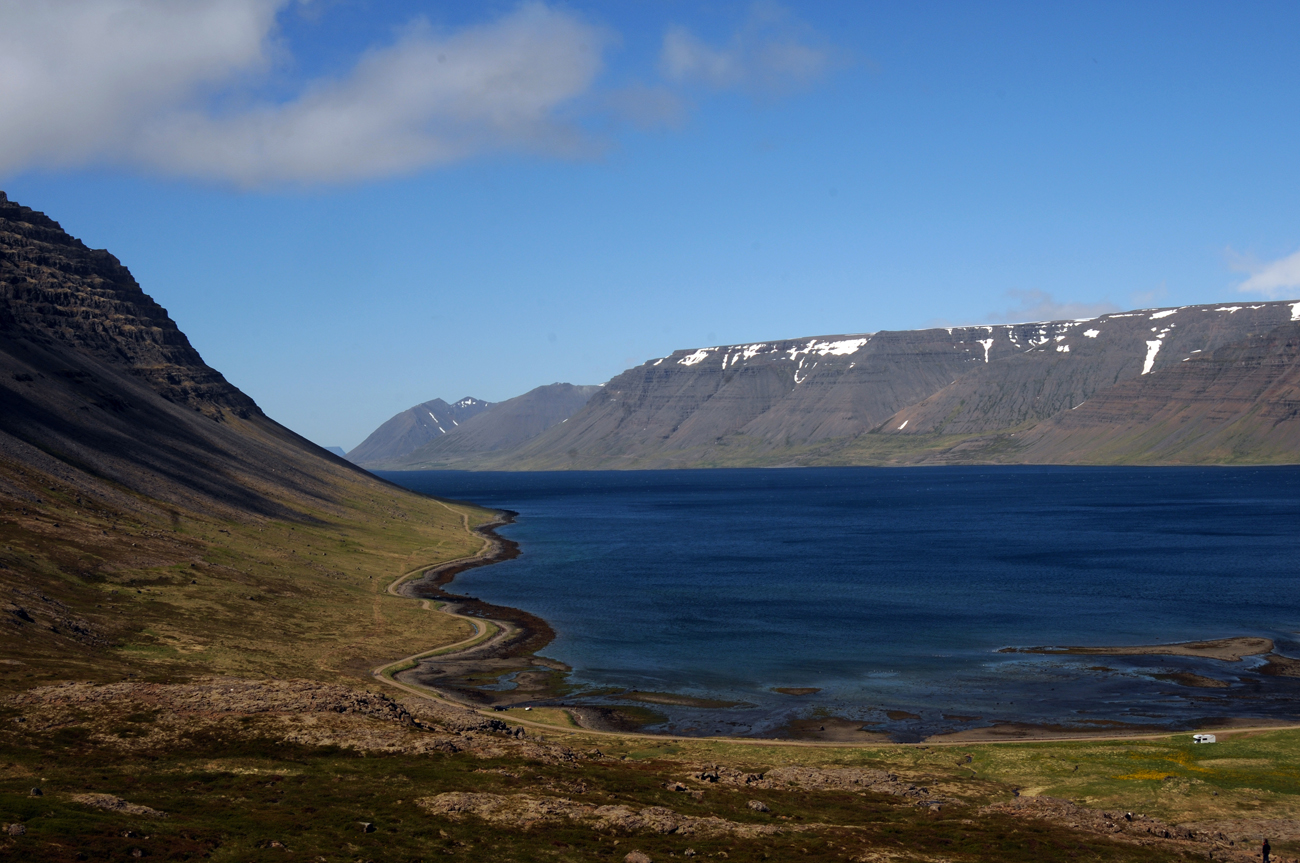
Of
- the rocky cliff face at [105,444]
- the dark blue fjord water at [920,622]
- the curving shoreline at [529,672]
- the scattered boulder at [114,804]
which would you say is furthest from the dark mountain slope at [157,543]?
the dark blue fjord water at [920,622]

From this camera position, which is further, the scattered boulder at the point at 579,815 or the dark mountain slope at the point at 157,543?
the dark mountain slope at the point at 157,543

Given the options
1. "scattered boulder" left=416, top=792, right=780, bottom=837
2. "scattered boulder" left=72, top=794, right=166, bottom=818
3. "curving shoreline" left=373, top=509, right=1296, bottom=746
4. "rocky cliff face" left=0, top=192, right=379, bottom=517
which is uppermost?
"rocky cliff face" left=0, top=192, right=379, bottom=517

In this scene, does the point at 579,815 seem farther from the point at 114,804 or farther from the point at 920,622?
the point at 920,622

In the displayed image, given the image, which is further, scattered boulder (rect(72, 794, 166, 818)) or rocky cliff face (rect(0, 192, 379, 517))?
rocky cliff face (rect(0, 192, 379, 517))

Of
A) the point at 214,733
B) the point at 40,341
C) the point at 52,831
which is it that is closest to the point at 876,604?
the point at 214,733

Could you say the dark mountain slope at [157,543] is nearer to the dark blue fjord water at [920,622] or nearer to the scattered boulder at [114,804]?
the scattered boulder at [114,804]

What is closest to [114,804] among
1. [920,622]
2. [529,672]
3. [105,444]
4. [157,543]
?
[529,672]

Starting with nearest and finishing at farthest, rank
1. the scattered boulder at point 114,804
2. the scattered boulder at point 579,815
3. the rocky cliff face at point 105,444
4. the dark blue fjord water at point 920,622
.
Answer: the scattered boulder at point 114,804
the scattered boulder at point 579,815
the dark blue fjord water at point 920,622
the rocky cliff face at point 105,444

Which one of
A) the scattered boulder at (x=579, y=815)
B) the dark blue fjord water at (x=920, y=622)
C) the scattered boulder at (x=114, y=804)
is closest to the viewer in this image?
the scattered boulder at (x=114, y=804)

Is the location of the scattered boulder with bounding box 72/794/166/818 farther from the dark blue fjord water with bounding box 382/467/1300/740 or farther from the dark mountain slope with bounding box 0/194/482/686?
the dark blue fjord water with bounding box 382/467/1300/740

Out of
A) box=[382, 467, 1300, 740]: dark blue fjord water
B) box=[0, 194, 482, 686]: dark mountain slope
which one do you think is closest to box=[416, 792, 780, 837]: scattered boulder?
box=[382, 467, 1300, 740]: dark blue fjord water

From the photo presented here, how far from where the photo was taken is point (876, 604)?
120m

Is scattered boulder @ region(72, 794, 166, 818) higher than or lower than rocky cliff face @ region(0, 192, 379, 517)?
lower

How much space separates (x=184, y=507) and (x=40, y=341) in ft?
233
